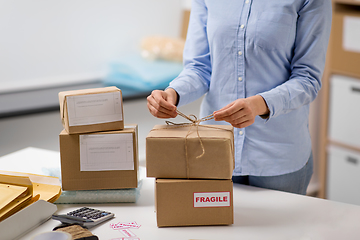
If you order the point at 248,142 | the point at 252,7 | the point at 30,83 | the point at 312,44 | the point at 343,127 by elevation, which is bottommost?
the point at 343,127

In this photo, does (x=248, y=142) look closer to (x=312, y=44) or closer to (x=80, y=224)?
(x=312, y=44)

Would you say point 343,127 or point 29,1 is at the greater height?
point 29,1

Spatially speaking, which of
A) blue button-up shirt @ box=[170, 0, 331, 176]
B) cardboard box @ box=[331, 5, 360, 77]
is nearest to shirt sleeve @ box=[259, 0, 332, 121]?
blue button-up shirt @ box=[170, 0, 331, 176]

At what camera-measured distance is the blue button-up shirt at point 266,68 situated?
112 cm

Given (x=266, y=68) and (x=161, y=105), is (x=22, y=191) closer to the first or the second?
(x=161, y=105)

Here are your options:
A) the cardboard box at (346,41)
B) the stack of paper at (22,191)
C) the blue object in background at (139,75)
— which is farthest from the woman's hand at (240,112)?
the cardboard box at (346,41)

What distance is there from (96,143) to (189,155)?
266 mm

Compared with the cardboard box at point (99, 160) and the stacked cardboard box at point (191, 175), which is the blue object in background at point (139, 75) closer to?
the cardboard box at point (99, 160)

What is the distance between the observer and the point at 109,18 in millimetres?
2064

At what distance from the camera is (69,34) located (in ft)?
6.39

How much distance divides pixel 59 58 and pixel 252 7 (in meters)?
1.10

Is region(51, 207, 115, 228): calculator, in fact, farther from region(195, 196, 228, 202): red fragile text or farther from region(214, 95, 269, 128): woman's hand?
region(214, 95, 269, 128): woman's hand

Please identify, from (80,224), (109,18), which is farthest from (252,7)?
(109,18)

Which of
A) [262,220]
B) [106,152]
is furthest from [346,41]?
[106,152]
